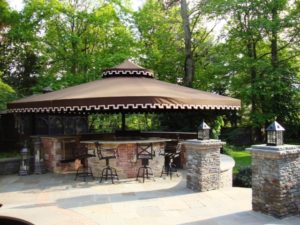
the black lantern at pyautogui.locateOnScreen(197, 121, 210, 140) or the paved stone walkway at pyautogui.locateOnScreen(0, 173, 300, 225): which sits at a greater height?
the black lantern at pyautogui.locateOnScreen(197, 121, 210, 140)

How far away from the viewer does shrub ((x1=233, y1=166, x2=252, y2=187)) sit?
38.3 feet

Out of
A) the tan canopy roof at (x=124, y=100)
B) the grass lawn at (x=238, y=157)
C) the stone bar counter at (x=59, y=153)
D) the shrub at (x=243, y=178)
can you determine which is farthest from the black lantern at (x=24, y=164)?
the grass lawn at (x=238, y=157)

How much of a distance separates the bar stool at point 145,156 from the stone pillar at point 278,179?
144 inches

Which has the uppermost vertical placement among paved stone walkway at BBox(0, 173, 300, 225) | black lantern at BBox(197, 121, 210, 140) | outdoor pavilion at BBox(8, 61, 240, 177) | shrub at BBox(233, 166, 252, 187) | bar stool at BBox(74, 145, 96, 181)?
outdoor pavilion at BBox(8, 61, 240, 177)

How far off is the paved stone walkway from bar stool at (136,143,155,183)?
435 mm

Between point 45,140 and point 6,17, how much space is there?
382 inches

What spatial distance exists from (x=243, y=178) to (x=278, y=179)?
6.48m

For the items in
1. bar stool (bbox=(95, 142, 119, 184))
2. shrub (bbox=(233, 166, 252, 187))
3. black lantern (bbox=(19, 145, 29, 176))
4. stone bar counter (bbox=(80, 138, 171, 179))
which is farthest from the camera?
shrub (bbox=(233, 166, 252, 187))

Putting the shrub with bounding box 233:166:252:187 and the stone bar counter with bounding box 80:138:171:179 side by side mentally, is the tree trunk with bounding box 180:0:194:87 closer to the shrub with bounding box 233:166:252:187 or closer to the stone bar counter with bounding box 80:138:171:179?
the shrub with bounding box 233:166:252:187

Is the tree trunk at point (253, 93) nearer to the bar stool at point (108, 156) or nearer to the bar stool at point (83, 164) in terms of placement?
the bar stool at point (83, 164)

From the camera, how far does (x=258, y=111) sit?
1945 centimetres

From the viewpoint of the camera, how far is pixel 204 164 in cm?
765

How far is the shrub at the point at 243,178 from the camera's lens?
11.7 m

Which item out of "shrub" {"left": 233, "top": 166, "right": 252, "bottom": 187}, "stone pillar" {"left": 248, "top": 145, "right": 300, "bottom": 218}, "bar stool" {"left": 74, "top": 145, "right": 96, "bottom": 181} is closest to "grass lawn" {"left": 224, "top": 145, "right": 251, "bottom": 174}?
"shrub" {"left": 233, "top": 166, "right": 252, "bottom": 187}
